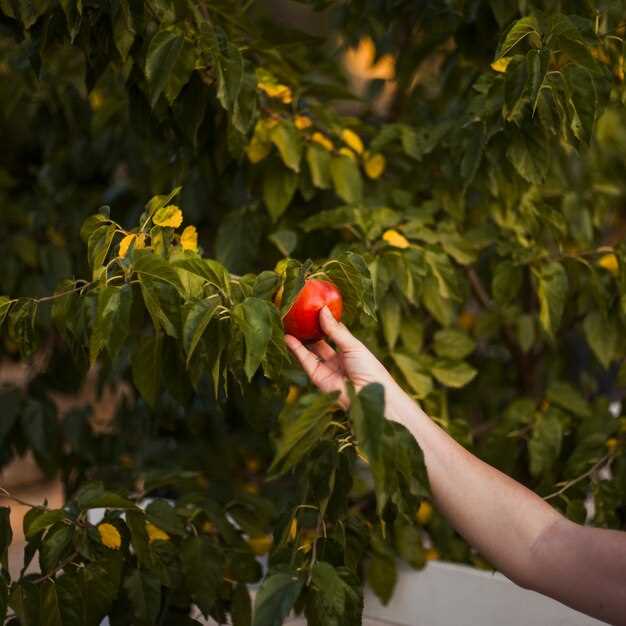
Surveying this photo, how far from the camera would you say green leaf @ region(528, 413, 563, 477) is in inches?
67.3

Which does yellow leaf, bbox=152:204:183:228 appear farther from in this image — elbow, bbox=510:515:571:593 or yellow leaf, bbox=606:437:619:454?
yellow leaf, bbox=606:437:619:454

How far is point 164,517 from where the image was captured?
1.43 meters

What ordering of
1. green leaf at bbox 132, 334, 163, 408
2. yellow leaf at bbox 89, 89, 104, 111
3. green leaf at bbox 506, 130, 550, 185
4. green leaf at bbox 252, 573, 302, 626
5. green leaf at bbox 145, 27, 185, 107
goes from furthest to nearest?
yellow leaf at bbox 89, 89, 104, 111, green leaf at bbox 506, 130, 550, 185, green leaf at bbox 145, 27, 185, 107, green leaf at bbox 132, 334, 163, 408, green leaf at bbox 252, 573, 302, 626

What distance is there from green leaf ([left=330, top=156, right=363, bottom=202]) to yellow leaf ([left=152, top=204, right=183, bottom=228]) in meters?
0.52

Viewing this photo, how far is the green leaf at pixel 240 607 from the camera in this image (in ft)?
4.82

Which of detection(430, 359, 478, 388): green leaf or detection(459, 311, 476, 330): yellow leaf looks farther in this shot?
detection(459, 311, 476, 330): yellow leaf

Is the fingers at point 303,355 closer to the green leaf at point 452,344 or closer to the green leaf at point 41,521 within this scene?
the green leaf at point 41,521

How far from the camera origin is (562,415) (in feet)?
5.96

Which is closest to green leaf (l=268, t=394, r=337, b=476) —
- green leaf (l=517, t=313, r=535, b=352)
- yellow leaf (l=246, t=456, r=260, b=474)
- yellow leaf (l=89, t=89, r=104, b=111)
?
green leaf (l=517, t=313, r=535, b=352)

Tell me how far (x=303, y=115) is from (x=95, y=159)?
0.71 metres

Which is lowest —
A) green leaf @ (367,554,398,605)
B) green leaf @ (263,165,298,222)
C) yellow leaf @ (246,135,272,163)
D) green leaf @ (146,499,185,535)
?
green leaf @ (367,554,398,605)

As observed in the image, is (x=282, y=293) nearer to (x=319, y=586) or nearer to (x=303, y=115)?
(x=319, y=586)

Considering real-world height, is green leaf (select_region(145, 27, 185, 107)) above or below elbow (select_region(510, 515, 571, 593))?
above

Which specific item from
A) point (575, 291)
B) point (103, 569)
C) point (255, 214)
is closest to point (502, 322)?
point (575, 291)
